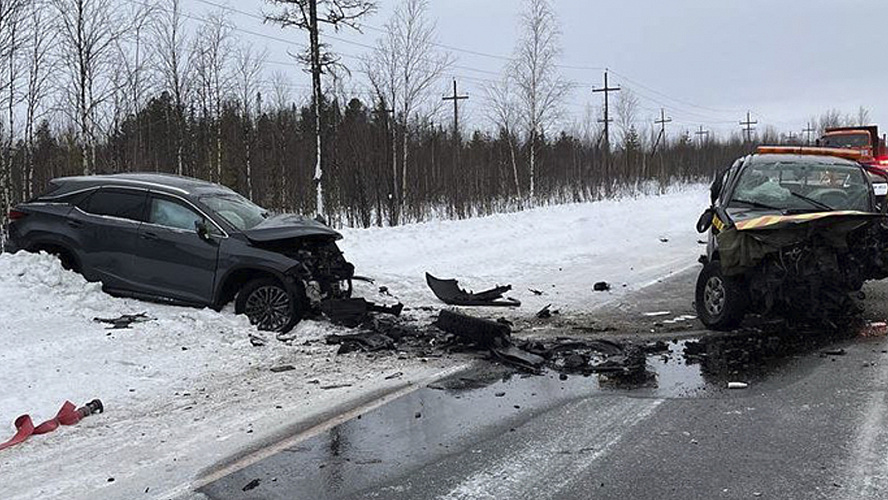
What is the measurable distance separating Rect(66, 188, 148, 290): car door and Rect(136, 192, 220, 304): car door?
0.51ft

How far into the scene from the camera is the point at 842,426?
5.06 metres

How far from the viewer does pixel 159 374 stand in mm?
6797

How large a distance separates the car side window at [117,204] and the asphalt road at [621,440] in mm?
5064

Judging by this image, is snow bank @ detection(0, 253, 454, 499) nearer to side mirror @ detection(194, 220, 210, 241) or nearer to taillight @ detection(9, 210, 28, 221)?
taillight @ detection(9, 210, 28, 221)

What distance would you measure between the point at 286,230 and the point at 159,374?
252cm

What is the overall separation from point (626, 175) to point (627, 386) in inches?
1615

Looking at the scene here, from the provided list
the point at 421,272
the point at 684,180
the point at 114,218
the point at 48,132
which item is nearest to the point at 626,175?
the point at 684,180

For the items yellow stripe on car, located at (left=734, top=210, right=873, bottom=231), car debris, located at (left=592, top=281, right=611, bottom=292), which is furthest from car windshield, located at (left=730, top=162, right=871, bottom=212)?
car debris, located at (left=592, top=281, right=611, bottom=292)

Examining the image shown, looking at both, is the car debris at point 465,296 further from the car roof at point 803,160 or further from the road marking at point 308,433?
the car roof at point 803,160

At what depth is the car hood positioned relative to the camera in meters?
8.69

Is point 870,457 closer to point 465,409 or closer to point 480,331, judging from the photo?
point 465,409

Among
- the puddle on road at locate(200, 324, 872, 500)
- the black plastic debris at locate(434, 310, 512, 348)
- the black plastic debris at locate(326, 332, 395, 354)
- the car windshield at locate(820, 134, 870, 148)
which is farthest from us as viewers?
the car windshield at locate(820, 134, 870, 148)

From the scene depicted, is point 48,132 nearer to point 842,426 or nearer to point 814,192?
point 814,192

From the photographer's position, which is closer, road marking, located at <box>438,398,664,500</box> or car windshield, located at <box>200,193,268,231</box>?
road marking, located at <box>438,398,664,500</box>
